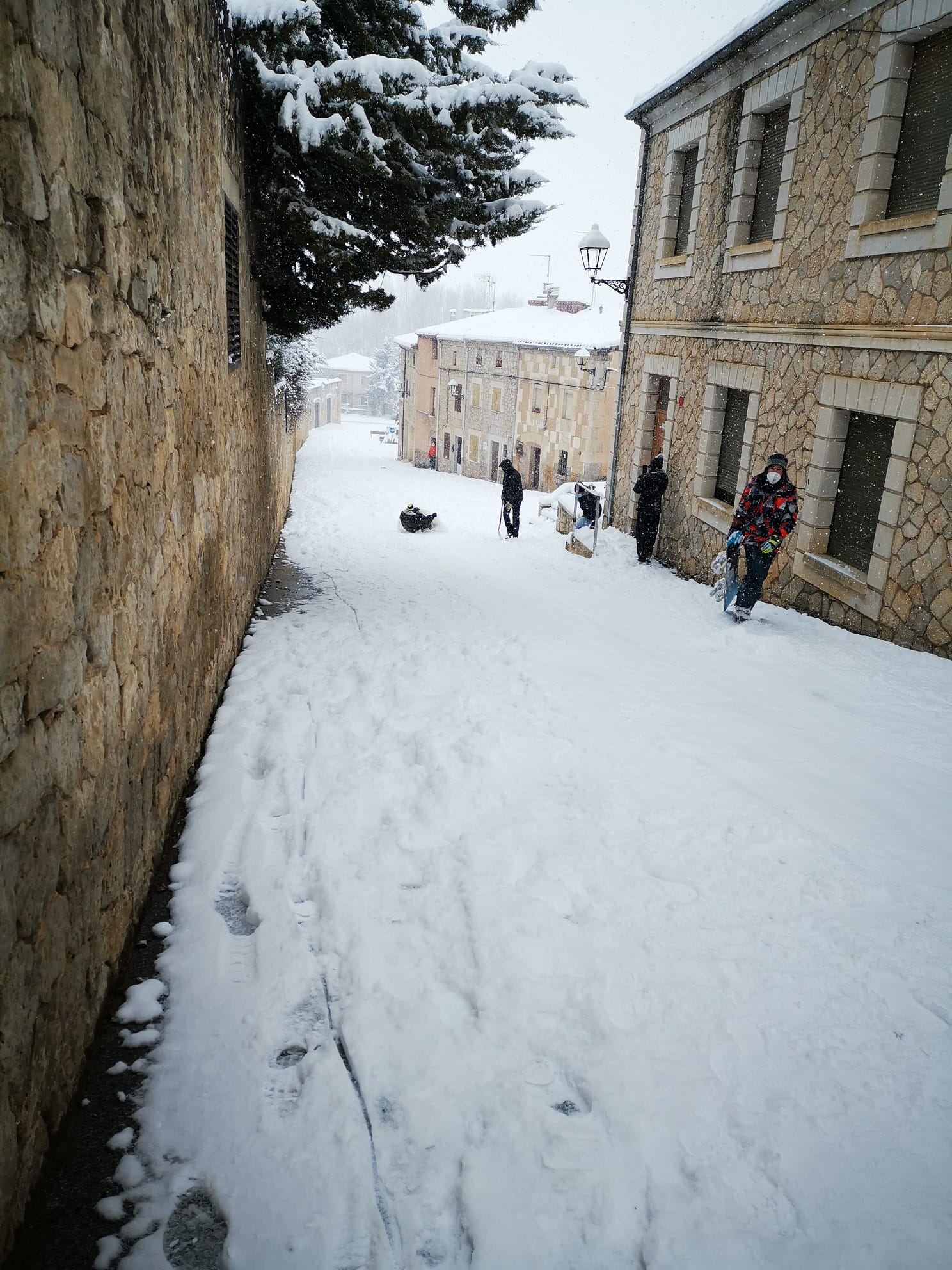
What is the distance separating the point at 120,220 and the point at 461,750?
3.28 meters

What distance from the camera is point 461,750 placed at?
4.96m

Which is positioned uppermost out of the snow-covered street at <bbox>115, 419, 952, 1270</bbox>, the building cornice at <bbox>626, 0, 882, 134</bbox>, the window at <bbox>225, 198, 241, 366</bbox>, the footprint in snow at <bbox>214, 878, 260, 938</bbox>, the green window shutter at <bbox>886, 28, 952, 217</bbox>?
the building cornice at <bbox>626, 0, 882, 134</bbox>

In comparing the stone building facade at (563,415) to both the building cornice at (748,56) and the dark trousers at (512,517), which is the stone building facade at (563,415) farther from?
the building cornice at (748,56)

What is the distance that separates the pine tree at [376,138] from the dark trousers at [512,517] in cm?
588

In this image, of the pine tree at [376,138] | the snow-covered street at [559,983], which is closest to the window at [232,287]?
the pine tree at [376,138]

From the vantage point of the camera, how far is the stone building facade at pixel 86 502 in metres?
1.94

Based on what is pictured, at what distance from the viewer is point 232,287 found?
655cm

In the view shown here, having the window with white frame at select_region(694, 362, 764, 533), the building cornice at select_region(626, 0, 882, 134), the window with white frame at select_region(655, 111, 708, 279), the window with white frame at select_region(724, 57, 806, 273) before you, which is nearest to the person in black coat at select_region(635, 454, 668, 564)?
the window with white frame at select_region(694, 362, 764, 533)

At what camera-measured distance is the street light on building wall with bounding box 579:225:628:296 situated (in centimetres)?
1308

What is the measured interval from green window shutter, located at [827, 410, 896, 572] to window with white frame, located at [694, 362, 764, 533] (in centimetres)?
167

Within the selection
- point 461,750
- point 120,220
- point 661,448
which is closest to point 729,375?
point 661,448

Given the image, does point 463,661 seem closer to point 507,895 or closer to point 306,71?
point 507,895

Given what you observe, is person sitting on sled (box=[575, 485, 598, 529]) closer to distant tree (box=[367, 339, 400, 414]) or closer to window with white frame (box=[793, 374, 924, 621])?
window with white frame (box=[793, 374, 924, 621])

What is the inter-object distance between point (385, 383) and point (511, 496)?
7044 centimetres
